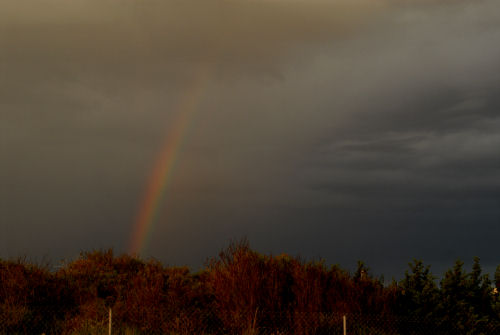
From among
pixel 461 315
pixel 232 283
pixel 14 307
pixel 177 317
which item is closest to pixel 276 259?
pixel 232 283

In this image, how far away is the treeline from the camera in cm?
1850

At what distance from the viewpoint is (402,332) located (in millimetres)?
18984

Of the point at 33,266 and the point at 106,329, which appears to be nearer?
the point at 106,329

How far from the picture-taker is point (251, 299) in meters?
18.3

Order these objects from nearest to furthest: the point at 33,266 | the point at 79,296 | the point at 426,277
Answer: the point at 426,277, the point at 79,296, the point at 33,266

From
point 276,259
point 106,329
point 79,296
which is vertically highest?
point 276,259

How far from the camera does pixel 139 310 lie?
19266 mm

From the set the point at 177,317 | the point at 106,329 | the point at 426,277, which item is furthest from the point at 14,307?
the point at 426,277

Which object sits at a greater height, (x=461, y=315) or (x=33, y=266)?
(x=33, y=266)

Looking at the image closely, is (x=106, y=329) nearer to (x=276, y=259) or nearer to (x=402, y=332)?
(x=276, y=259)

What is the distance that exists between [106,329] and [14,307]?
458cm

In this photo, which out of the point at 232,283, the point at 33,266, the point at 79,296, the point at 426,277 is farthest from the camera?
the point at 33,266

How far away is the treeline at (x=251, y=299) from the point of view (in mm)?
18500

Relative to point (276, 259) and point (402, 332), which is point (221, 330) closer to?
point (276, 259)
